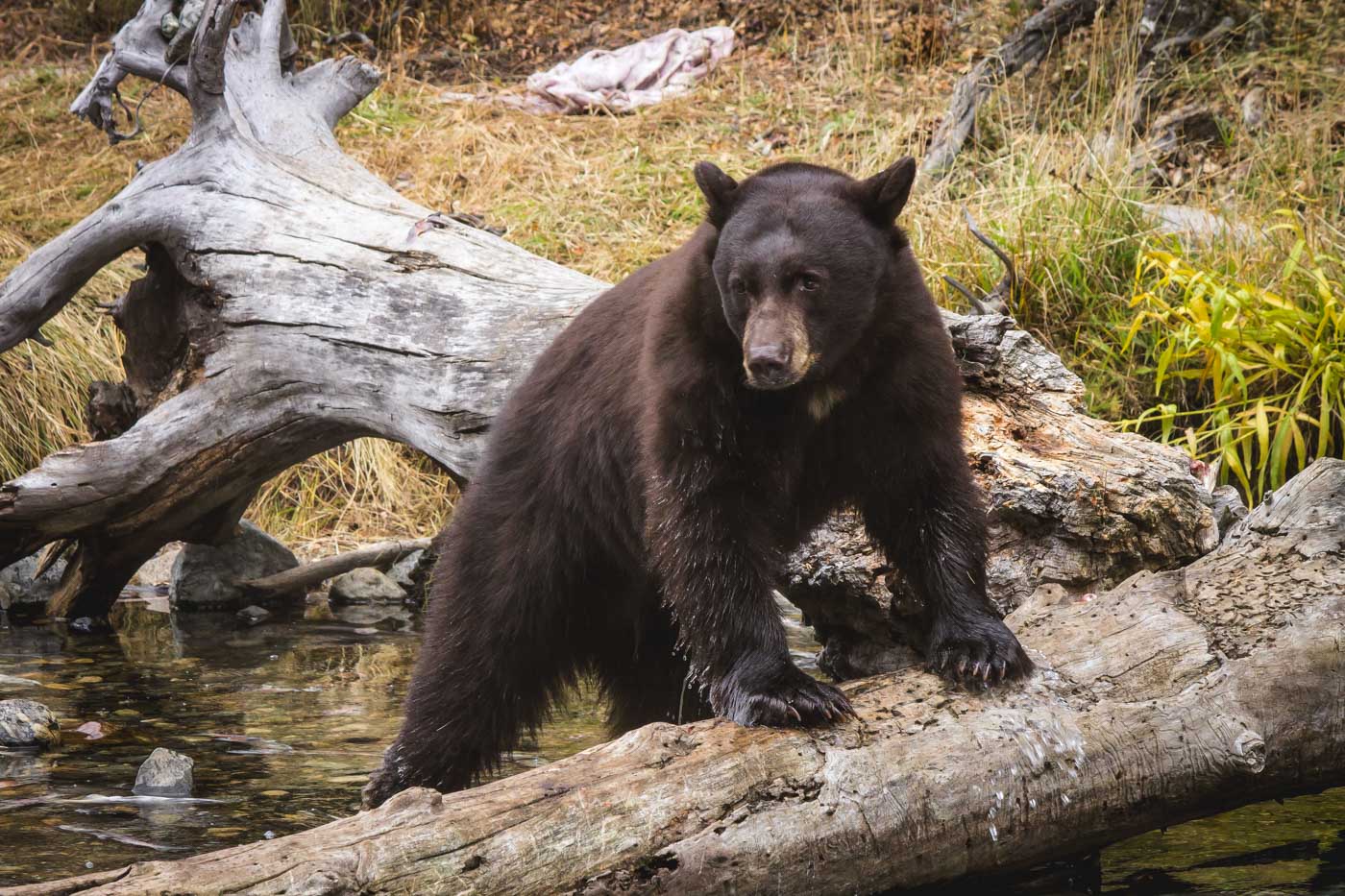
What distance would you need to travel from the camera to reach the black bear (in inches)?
128

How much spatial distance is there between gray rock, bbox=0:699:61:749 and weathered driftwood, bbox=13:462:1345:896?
2602 mm

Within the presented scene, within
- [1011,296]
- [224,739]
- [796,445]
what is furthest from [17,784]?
[1011,296]

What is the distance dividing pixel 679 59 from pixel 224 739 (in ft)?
29.1

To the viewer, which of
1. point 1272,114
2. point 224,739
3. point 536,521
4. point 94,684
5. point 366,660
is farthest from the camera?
point 1272,114

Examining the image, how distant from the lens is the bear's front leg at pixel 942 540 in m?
3.37

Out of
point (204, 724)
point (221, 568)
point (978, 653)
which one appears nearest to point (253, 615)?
point (221, 568)

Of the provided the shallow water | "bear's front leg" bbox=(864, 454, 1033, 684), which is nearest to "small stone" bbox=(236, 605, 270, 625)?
the shallow water

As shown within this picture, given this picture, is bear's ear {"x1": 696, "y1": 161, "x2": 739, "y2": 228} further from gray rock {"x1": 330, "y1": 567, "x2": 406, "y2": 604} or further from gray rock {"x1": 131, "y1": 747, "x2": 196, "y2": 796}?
gray rock {"x1": 330, "y1": 567, "x2": 406, "y2": 604}

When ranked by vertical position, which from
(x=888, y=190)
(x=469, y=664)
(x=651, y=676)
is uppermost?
(x=888, y=190)

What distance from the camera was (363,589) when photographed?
7.17 m

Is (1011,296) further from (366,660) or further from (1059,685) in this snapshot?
(1059,685)

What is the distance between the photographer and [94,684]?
17.9ft

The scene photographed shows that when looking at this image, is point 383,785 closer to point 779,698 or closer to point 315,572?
point 779,698

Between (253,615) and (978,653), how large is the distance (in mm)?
4614
